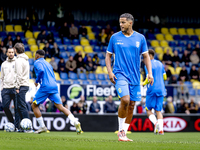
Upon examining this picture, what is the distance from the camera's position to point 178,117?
45.2 ft

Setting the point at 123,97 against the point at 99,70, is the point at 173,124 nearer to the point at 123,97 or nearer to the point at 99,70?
the point at 99,70

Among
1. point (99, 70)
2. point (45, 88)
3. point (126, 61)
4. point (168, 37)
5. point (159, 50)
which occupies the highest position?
point (168, 37)

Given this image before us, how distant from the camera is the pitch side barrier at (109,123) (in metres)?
13.0

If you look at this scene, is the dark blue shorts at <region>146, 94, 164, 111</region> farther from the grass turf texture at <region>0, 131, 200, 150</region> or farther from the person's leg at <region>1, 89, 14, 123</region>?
the person's leg at <region>1, 89, 14, 123</region>

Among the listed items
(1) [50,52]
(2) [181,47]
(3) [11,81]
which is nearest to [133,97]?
(3) [11,81]

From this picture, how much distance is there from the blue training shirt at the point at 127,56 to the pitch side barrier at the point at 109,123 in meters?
6.91

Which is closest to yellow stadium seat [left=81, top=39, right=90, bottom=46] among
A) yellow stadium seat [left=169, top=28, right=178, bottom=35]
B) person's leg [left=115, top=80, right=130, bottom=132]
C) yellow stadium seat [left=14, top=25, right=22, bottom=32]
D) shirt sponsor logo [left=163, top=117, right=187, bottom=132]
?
yellow stadium seat [left=14, top=25, right=22, bottom=32]

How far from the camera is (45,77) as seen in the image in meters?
8.45

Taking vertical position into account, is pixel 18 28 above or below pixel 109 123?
above

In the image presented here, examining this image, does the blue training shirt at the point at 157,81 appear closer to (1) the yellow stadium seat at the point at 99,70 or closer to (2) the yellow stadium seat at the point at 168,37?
(1) the yellow stadium seat at the point at 99,70

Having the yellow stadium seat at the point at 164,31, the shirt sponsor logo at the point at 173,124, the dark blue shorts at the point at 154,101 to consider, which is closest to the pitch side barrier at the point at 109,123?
the shirt sponsor logo at the point at 173,124

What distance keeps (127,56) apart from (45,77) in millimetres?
2671

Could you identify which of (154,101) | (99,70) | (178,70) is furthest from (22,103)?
(178,70)

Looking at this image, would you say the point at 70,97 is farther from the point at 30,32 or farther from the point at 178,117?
the point at 30,32
